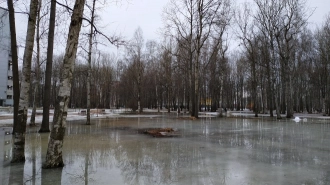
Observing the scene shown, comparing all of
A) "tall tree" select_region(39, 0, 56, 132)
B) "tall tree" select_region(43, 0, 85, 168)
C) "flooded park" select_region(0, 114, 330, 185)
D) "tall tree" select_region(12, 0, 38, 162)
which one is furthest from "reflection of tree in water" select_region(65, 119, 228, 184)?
"tall tree" select_region(39, 0, 56, 132)

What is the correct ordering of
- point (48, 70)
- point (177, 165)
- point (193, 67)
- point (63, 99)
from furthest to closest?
point (193, 67) → point (48, 70) → point (177, 165) → point (63, 99)

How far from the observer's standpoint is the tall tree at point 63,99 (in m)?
6.85

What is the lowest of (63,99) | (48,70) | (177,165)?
(177,165)

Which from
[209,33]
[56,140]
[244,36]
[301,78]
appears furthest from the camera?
[301,78]

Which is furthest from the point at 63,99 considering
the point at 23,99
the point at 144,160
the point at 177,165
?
the point at 177,165

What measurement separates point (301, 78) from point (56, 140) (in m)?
52.3

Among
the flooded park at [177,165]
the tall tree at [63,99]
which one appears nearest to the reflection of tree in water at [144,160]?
the flooded park at [177,165]

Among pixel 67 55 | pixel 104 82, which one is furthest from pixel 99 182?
pixel 104 82

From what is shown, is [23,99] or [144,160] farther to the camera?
[144,160]

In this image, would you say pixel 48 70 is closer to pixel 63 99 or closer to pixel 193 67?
pixel 63 99

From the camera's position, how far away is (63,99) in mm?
6891

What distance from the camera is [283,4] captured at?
32188 millimetres

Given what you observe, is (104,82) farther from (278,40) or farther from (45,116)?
(45,116)

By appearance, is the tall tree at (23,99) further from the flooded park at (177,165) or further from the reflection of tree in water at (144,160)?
the reflection of tree in water at (144,160)
